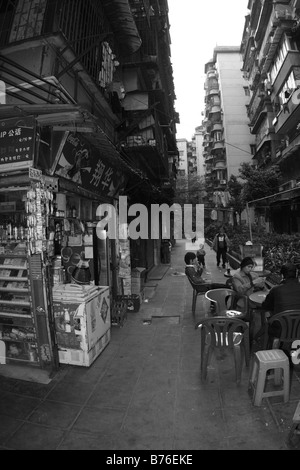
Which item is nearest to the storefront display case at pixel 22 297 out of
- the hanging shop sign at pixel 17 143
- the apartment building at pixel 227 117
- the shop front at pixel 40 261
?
the shop front at pixel 40 261

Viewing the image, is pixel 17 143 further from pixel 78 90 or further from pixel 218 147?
pixel 218 147

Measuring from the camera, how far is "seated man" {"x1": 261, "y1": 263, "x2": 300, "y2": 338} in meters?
4.02

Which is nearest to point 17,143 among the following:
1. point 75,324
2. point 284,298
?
point 75,324

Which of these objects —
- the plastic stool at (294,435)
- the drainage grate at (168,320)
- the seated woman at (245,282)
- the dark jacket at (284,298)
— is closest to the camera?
the plastic stool at (294,435)

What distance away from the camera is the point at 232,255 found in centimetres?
1536

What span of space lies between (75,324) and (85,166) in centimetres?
317

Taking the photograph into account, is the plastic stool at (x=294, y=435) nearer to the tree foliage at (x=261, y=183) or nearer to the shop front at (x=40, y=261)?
the shop front at (x=40, y=261)

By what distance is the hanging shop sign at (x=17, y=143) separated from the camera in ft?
14.2

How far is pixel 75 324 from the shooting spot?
15.0 ft

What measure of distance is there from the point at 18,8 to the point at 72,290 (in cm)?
556

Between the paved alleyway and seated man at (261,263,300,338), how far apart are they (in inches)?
38.1

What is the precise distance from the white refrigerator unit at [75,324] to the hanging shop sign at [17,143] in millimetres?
2120

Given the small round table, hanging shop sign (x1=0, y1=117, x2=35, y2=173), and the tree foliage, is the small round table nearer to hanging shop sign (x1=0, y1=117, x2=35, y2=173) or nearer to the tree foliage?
hanging shop sign (x1=0, y1=117, x2=35, y2=173)

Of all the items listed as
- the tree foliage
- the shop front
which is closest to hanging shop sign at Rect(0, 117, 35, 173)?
the shop front
